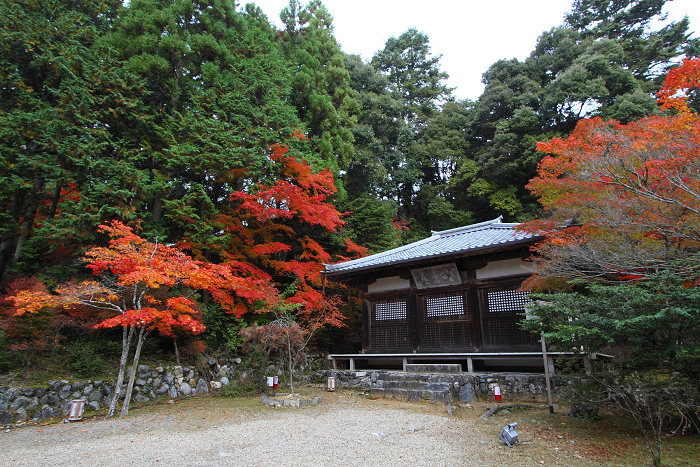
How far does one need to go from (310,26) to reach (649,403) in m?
22.0

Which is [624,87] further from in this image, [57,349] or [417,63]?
[57,349]

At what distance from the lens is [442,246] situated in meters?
12.4

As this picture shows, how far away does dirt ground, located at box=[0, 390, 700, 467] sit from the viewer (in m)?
4.64

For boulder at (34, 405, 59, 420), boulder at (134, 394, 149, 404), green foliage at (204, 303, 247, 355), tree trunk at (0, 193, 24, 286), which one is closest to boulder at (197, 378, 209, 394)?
green foliage at (204, 303, 247, 355)

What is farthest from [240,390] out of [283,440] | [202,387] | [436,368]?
[436,368]

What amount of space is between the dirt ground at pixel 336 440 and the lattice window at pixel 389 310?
420 cm

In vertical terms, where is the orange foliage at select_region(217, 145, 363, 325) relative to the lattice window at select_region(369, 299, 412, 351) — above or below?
above

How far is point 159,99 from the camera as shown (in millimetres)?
13703

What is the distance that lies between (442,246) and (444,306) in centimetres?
216

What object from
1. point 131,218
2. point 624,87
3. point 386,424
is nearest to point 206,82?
point 131,218

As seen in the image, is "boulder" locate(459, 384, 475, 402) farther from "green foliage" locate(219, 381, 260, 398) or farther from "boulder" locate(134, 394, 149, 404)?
"boulder" locate(134, 394, 149, 404)

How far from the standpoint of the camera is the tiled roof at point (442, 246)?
35.7ft

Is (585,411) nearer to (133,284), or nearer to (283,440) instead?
(283,440)

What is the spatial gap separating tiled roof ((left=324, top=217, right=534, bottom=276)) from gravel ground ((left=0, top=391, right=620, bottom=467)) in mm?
4385
